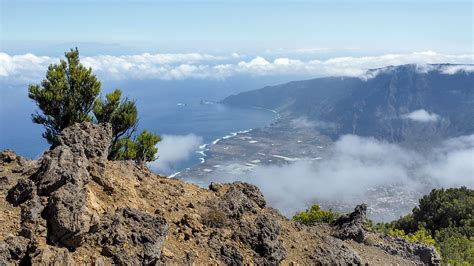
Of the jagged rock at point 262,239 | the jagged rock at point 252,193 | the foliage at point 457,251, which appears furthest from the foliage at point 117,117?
the foliage at point 457,251

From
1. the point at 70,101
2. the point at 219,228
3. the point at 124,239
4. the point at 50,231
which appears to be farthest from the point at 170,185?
the point at 70,101

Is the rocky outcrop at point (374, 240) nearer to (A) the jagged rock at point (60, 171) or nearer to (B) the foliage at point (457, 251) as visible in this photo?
(B) the foliage at point (457, 251)

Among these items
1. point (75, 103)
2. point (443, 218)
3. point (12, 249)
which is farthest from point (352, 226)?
point (443, 218)

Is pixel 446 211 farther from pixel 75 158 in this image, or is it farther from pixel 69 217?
pixel 69 217

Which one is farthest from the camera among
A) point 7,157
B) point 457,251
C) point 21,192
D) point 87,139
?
point 457,251

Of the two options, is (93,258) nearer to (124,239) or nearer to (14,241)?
(124,239)

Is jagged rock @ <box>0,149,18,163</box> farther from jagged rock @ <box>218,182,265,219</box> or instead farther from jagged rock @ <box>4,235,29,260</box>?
jagged rock @ <box>218,182,265,219</box>
